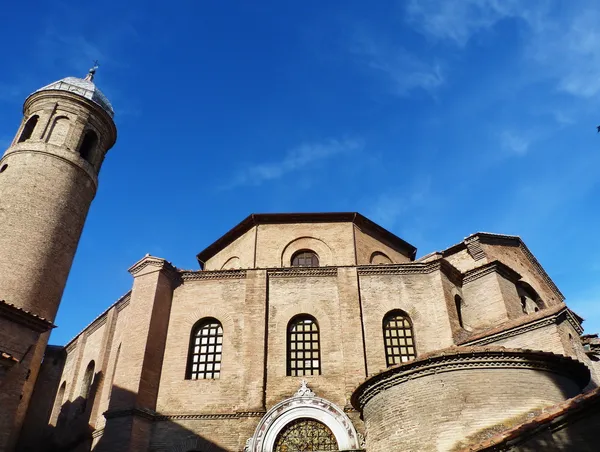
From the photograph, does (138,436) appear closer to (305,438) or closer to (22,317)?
(305,438)

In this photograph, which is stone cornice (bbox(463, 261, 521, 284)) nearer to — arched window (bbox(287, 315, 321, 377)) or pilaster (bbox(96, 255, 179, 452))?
arched window (bbox(287, 315, 321, 377))

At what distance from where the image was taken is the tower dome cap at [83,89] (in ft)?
61.4

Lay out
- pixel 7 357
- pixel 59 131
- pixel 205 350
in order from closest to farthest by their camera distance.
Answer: pixel 7 357 → pixel 205 350 → pixel 59 131

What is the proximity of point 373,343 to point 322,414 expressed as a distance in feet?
7.45

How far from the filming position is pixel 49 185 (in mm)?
15961

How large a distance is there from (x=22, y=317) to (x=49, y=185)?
7638 millimetres

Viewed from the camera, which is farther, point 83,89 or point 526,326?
point 83,89

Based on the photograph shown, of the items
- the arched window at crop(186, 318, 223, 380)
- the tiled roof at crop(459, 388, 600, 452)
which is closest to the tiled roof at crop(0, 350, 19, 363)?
the arched window at crop(186, 318, 223, 380)

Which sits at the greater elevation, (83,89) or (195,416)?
(83,89)

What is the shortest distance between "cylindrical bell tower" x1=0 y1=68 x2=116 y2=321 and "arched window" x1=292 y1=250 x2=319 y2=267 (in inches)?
271

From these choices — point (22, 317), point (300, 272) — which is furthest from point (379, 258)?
point (22, 317)

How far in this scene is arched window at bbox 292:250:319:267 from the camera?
16406mm

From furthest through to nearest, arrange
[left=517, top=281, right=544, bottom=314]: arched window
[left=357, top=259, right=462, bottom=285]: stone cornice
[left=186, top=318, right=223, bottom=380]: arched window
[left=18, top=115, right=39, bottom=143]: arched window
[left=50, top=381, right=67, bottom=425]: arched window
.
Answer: [left=18, top=115, right=39, bottom=143]: arched window, [left=50, top=381, right=67, bottom=425]: arched window, [left=517, top=281, right=544, bottom=314]: arched window, [left=357, top=259, right=462, bottom=285]: stone cornice, [left=186, top=318, right=223, bottom=380]: arched window

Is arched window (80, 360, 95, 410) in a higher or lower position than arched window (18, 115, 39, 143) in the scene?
lower
